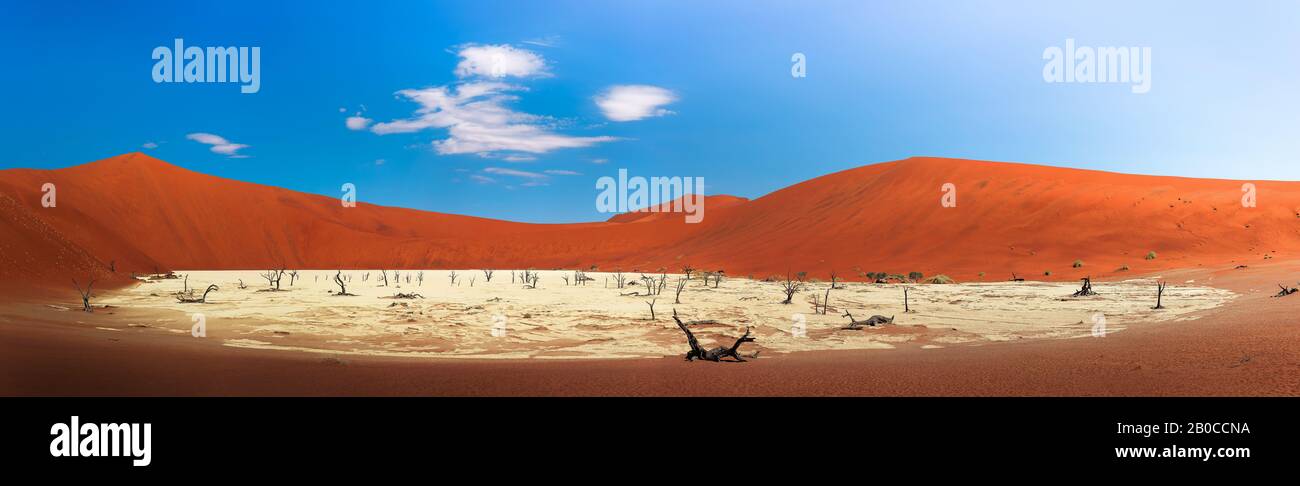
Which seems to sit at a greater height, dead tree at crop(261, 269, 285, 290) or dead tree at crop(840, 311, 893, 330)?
dead tree at crop(261, 269, 285, 290)

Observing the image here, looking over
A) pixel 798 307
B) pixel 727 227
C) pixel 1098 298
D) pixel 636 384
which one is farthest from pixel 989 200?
pixel 636 384

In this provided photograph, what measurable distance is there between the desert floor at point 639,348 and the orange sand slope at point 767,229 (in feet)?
32.9

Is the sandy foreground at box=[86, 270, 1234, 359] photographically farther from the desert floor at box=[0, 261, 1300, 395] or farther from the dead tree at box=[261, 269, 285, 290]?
the dead tree at box=[261, 269, 285, 290]

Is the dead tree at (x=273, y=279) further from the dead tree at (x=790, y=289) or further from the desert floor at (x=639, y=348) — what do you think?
the dead tree at (x=790, y=289)

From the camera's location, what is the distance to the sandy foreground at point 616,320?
11.4m

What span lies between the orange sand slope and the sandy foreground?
775 cm

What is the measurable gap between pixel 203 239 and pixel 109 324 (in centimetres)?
6141

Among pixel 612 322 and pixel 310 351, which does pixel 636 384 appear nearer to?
pixel 310 351

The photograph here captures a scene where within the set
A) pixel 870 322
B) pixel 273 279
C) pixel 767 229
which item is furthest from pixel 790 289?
pixel 767 229

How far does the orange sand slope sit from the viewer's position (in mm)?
34031

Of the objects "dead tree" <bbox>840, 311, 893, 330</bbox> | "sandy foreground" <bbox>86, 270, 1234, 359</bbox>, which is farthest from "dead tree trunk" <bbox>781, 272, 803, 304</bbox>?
"dead tree" <bbox>840, 311, 893, 330</bbox>

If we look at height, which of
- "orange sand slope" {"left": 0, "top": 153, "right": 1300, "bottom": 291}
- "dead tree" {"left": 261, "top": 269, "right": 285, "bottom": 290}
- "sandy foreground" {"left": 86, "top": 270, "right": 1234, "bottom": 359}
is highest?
"orange sand slope" {"left": 0, "top": 153, "right": 1300, "bottom": 291}

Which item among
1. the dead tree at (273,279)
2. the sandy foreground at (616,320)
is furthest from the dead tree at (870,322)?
the dead tree at (273,279)

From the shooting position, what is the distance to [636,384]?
268 inches
